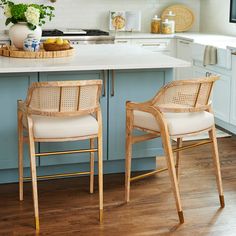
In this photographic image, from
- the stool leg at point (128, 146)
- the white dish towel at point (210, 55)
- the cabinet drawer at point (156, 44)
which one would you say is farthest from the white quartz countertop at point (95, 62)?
the cabinet drawer at point (156, 44)

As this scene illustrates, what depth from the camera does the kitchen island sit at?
3947 millimetres

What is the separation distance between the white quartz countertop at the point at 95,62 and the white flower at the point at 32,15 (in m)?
0.35

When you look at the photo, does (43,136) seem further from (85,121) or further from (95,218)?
(95,218)

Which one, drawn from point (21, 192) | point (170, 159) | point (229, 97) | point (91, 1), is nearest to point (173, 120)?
point (170, 159)

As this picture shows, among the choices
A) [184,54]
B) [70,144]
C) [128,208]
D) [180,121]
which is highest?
[184,54]

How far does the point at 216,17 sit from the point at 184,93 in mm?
3843

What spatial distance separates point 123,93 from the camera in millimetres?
4223

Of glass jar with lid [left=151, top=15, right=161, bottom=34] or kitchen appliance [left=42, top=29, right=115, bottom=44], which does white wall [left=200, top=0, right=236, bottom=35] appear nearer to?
glass jar with lid [left=151, top=15, right=161, bottom=34]

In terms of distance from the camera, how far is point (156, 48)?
6.80m

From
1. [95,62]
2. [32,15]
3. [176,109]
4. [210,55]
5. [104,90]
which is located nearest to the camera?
[176,109]

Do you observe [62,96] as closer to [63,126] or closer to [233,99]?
[63,126]

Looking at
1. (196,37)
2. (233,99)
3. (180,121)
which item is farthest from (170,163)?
(196,37)

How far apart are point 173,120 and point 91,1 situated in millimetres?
3916

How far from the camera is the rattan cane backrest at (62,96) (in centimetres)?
331
